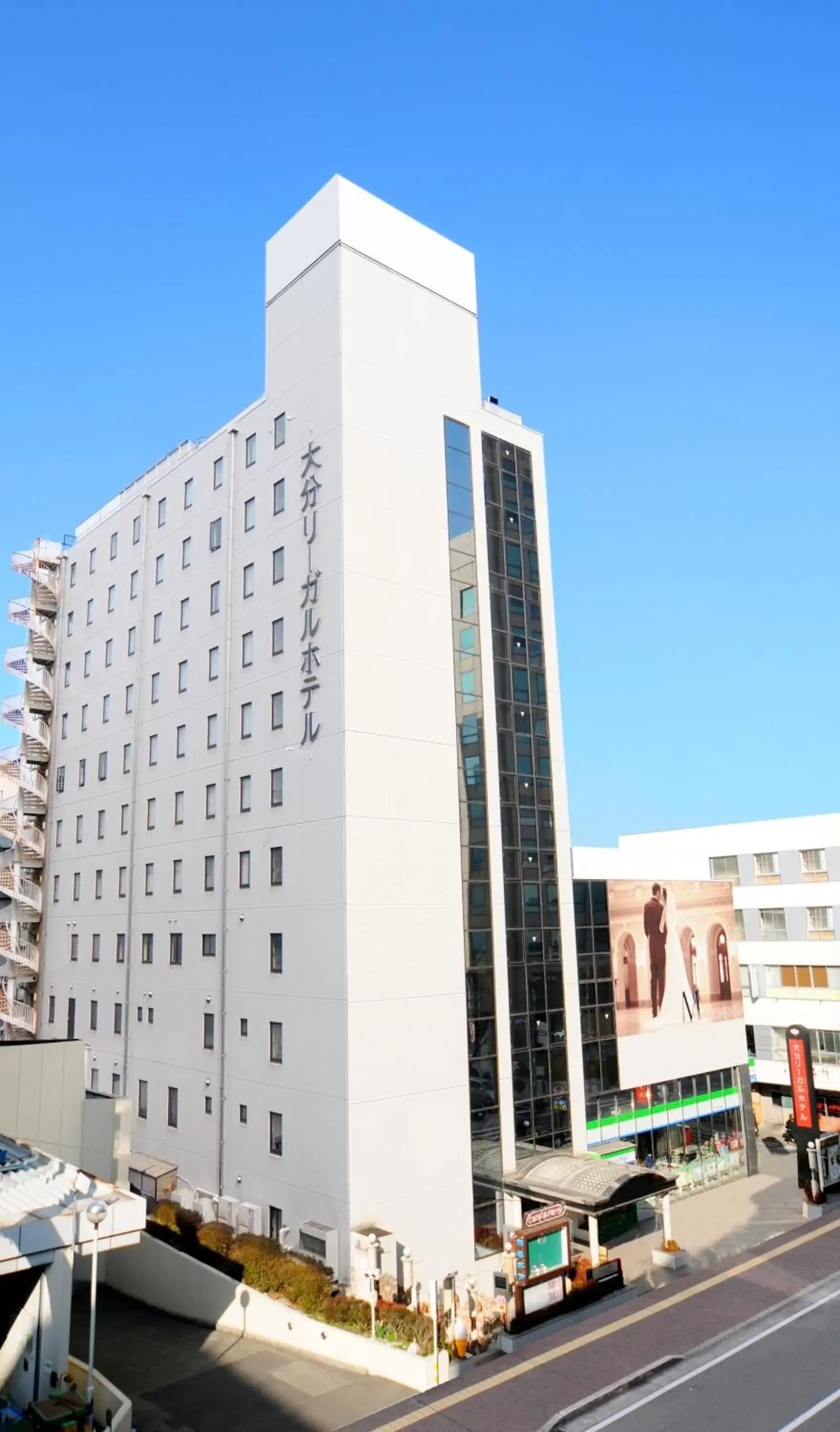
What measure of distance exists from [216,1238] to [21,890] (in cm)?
2677

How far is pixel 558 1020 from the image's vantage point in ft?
117

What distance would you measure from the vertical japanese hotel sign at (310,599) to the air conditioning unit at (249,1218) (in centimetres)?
1513

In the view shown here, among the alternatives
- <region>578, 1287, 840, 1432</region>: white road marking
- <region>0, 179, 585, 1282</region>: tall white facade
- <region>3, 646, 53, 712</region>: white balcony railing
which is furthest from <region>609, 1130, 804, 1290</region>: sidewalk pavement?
<region>3, 646, 53, 712</region>: white balcony railing

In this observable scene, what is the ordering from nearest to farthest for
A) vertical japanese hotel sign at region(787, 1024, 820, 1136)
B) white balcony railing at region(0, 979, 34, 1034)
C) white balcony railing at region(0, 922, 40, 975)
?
vertical japanese hotel sign at region(787, 1024, 820, 1136)
white balcony railing at region(0, 979, 34, 1034)
white balcony railing at region(0, 922, 40, 975)

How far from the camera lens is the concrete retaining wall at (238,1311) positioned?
22.0 metres

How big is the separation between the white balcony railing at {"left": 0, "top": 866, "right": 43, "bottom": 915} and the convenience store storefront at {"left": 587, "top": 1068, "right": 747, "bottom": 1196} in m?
31.3

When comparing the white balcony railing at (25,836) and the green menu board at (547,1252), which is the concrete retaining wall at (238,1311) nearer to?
the green menu board at (547,1252)

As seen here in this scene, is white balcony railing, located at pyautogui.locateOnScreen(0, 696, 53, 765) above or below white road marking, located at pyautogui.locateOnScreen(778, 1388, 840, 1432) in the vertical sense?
above

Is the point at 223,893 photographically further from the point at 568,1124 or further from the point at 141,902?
the point at 568,1124

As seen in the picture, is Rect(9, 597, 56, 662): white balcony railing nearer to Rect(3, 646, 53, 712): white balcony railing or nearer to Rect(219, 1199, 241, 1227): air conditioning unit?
Rect(3, 646, 53, 712): white balcony railing

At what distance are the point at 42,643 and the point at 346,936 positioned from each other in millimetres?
32628

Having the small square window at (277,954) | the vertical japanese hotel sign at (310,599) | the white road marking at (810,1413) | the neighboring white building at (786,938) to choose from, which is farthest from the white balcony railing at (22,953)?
the white road marking at (810,1413)

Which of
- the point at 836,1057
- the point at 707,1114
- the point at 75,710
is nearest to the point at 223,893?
the point at 75,710

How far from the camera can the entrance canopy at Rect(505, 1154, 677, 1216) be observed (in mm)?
30125
